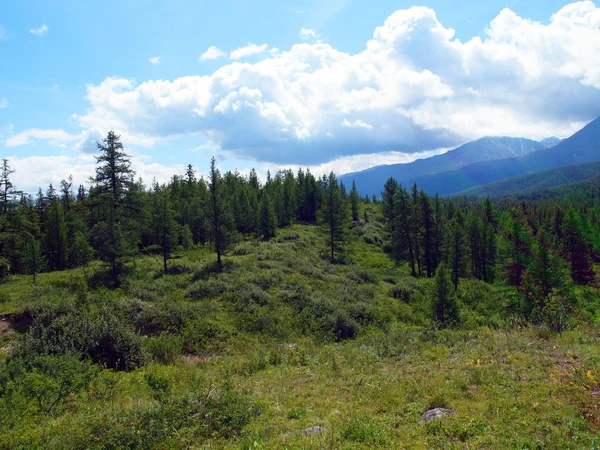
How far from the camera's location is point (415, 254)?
1865 inches

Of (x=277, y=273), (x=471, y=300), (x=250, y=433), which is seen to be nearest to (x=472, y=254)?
(x=471, y=300)

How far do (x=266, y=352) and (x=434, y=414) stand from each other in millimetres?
9606

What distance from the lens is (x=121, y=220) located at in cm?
2795

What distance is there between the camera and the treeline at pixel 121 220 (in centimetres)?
2838

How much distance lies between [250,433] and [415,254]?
44207 mm

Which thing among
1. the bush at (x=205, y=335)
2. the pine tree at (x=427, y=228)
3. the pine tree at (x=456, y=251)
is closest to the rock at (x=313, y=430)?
the bush at (x=205, y=335)

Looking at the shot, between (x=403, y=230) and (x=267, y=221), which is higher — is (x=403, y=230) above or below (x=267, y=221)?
below

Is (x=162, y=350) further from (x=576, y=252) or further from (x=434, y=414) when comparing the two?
(x=576, y=252)

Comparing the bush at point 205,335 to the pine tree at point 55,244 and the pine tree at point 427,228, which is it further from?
the pine tree at point 55,244

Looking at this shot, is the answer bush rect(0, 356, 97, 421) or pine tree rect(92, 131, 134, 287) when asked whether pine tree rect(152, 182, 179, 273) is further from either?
bush rect(0, 356, 97, 421)

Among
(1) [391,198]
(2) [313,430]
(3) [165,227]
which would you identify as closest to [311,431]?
(2) [313,430]

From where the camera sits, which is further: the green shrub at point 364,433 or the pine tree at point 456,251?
the pine tree at point 456,251

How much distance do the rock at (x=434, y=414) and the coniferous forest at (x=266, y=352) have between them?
0.36 ft

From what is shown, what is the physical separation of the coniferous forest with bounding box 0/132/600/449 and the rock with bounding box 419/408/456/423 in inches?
4.3
